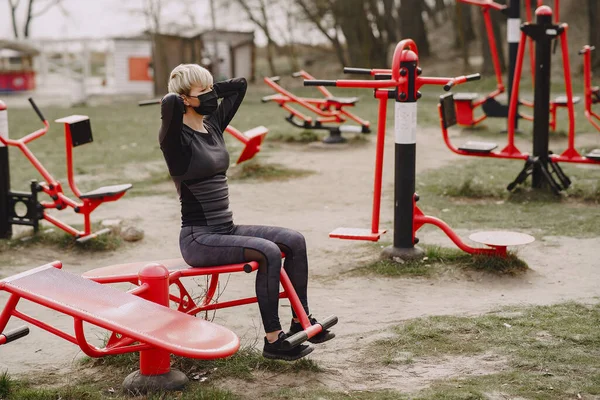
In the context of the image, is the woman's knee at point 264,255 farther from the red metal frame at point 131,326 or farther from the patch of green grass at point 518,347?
the patch of green grass at point 518,347

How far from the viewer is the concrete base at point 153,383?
379 cm

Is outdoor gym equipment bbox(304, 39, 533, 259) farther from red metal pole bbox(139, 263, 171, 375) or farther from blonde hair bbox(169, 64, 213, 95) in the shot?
red metal pole bbox(139, 263, 171, 375)

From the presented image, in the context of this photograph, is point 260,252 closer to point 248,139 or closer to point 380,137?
point 380,137

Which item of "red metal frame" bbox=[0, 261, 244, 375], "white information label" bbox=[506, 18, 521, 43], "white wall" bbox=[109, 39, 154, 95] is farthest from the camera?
"white wall" bbox=[109, 39, 154, 95]

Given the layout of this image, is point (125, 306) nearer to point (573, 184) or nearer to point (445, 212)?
point (445, 212)

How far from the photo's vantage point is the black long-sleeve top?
4043 millimetres

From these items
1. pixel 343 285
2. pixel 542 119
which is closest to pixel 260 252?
pixel 343 285

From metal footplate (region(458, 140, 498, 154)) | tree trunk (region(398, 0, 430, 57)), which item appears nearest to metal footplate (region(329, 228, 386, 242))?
metal footplate (region(458, 140, 498, 154))

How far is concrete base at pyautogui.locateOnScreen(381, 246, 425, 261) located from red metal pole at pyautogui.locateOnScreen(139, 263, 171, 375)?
2540 mm

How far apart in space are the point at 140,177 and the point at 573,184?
5.01 meters

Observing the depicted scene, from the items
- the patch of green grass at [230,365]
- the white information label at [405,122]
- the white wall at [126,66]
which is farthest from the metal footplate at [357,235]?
the white wall at [126,66]

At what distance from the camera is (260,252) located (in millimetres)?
4047

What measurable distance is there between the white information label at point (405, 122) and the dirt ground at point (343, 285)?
939 millimetres

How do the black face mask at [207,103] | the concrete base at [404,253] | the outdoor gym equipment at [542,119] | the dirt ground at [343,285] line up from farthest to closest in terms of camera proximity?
the outdoor gym equipment at [542,119] < the concrete base at [404,253] < the black face mask at [207,103] < the dirt ground at [343,285]
